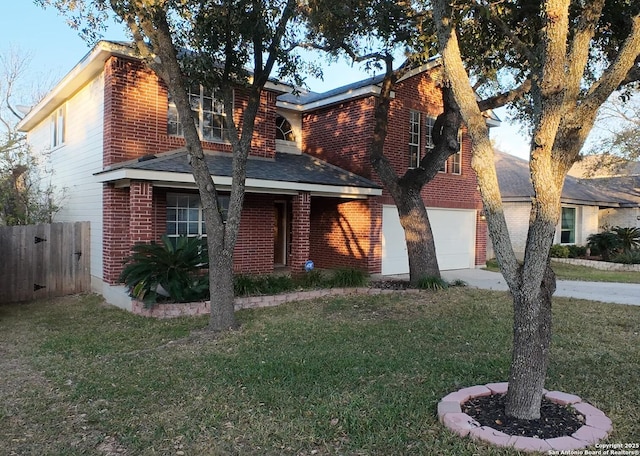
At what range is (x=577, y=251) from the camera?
20.6 meters

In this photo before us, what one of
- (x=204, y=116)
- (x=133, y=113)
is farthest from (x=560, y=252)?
(x=133, y=113)

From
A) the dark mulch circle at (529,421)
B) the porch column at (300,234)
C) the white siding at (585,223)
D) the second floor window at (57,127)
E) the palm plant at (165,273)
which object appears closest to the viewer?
the dark mulch circle at (529,421)

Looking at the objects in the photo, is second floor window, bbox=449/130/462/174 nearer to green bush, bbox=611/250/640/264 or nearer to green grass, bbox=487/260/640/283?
green grass, bbox=487/260/640/283

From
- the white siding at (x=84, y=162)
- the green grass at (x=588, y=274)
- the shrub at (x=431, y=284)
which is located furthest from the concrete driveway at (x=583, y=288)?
the white siding at (x=84, y=162)

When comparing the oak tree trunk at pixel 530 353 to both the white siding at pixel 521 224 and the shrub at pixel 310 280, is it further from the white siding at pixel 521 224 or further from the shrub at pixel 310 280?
the white siding at pixel 521 224

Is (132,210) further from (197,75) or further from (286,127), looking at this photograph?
(286,127)

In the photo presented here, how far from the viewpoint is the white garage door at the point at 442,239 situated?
1452 cm

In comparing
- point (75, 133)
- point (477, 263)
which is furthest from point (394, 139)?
point (75, 133)

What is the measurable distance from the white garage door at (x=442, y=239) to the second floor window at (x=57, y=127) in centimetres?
993

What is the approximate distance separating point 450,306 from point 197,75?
20.8 ft

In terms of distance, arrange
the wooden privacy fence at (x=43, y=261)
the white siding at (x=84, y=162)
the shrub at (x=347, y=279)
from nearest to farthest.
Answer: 1. the wooden privacy fence at (x=43, y=261)
2. the shrub at (x=347, y=279)
3. the white siding at (x=84, y=162)

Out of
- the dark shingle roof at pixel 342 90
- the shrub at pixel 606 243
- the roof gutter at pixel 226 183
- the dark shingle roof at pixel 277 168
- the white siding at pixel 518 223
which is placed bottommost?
the shrub at pixel 606 243

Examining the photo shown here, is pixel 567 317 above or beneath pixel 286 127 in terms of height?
beneath

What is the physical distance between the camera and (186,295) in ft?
29.1
